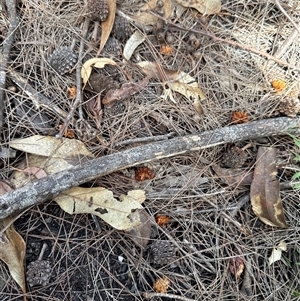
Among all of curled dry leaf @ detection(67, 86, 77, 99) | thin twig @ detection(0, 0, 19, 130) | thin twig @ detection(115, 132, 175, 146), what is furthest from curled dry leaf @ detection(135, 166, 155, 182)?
thin twig @ detection(0, 0, 19, 130)

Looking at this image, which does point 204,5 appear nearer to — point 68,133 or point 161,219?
point 68,133

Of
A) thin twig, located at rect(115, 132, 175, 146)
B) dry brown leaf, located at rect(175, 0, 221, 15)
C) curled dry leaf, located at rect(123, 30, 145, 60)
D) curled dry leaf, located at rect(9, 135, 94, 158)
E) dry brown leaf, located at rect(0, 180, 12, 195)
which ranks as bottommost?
dry brown leaf, located at rect(0, 180, 12, 195)

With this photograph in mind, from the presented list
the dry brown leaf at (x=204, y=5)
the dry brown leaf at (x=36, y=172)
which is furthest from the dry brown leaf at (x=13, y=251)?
the dry brown leaf at (x=204, y=5)

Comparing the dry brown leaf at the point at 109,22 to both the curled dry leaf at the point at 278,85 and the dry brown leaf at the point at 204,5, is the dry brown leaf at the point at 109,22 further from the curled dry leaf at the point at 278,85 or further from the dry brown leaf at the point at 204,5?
the curled dry leaf at the point at 278,85

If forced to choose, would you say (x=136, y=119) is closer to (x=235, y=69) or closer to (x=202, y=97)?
(x=202, y=97)

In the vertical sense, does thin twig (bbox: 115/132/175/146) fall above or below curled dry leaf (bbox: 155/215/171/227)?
above

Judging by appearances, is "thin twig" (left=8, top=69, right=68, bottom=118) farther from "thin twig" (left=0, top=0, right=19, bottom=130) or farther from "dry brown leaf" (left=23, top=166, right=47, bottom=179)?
"dry brown leaf" (left=23, top=166, right=47, bottom=179)

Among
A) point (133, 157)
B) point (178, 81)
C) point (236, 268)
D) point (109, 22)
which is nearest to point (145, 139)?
point (133, 157)

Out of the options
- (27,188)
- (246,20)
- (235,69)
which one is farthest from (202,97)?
(27,188)
